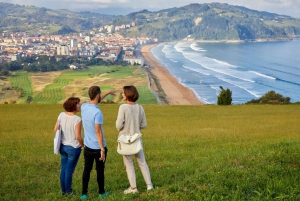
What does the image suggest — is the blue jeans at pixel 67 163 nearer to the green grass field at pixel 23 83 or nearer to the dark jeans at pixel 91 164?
the dark jeans at pixel 91 164

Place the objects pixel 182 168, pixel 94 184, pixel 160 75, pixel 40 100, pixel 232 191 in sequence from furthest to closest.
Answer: pixel 160 75 < pixel 40 100 < pixel 182 168 < pixel 94 184 < pixel 232 191

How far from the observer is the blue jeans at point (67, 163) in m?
6.29

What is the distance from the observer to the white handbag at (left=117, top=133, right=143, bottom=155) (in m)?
6.02

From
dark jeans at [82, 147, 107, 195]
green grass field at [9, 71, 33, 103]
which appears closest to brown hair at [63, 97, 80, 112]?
dark jeans at [82, 147, 107, 195]

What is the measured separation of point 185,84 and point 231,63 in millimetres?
30792

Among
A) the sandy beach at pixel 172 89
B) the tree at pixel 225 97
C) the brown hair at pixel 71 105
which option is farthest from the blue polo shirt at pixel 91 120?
the sandy beach at pixel 172 89

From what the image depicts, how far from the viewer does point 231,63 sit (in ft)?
305

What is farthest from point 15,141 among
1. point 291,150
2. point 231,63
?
point 231,63

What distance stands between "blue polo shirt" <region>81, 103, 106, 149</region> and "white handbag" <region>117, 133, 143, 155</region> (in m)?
0.37

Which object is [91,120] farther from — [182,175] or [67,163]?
[182,175]

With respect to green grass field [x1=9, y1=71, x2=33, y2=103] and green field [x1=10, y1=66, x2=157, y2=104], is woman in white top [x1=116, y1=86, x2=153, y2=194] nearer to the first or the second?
green field [x1=10, y1=66, x2=157, y2=104]

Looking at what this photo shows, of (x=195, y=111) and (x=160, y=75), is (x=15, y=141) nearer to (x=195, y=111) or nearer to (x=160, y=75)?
(x=195, y=111)

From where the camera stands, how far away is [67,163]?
251 inches

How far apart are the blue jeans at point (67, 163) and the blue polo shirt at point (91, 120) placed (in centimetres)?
31
